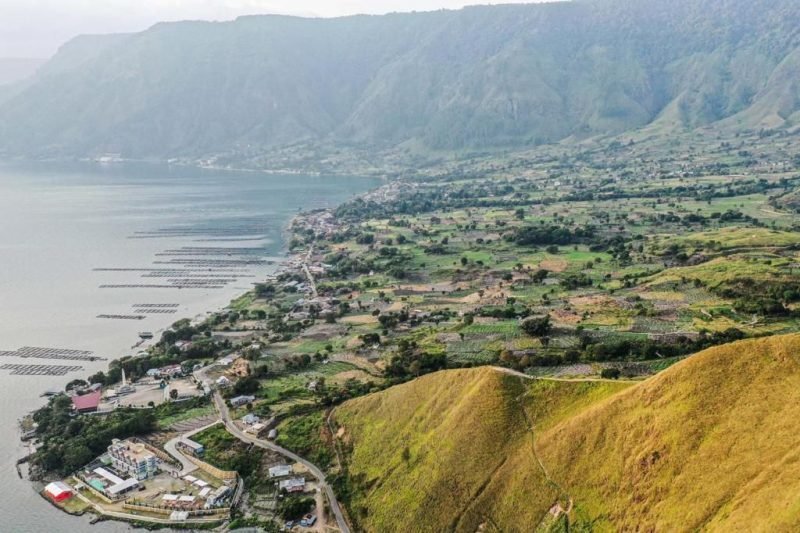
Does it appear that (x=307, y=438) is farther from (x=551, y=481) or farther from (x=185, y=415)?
(x=551, y=481)

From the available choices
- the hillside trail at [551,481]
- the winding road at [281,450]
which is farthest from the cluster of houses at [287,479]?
the hillside trail at [551,481]

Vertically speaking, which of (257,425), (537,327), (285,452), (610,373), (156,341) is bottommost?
(156,341)

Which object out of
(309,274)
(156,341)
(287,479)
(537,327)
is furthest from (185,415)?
(309,274)

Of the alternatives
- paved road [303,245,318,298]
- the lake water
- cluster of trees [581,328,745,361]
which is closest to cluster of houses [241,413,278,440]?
the lake water

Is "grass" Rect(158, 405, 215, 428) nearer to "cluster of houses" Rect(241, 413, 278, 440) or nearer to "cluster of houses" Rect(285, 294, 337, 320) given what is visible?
"cluster of houses" Rect(241, 413, 278, 440)

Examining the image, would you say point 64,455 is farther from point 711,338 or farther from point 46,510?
point 711,338

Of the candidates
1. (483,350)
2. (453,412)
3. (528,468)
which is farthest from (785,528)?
(483,350)

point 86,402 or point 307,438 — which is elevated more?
point 307,438

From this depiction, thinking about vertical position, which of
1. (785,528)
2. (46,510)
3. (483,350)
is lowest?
(46,510)
